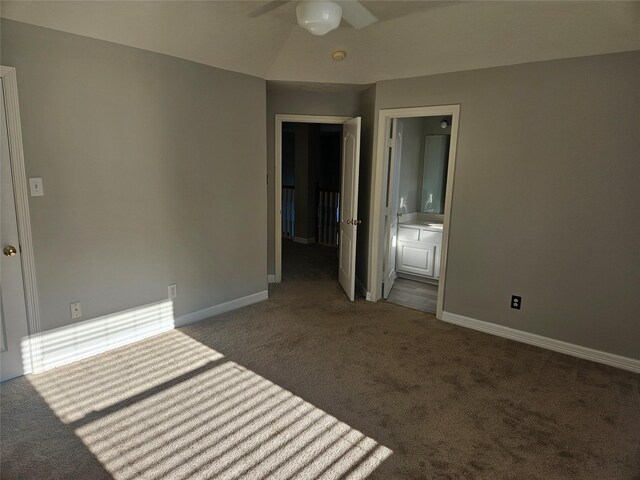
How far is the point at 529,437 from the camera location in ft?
7.27

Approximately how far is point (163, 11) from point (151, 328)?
2470 mm

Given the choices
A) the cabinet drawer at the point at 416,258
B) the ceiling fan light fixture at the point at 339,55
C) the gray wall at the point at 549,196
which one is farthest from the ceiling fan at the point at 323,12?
the cabinet drawer at the point at 416,258

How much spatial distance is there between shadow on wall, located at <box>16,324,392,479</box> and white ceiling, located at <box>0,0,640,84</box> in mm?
2351

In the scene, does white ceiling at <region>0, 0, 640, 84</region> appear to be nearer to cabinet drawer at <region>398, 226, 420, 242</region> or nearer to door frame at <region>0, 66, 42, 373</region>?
door frame at <region>0, 66, 42, 373</region>

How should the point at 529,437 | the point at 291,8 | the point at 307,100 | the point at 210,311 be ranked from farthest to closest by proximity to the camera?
the point at 307,100, the point at 210,311, the point at 291,8, the point at 529,437

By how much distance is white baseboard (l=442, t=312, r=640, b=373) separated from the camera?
302cm

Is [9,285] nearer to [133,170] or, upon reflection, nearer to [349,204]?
[133,170]

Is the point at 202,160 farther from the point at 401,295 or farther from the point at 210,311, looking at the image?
the point at 401,295

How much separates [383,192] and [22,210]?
306 centimetres

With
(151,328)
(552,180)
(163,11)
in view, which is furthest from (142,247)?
(552,180)

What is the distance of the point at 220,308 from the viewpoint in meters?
3.90

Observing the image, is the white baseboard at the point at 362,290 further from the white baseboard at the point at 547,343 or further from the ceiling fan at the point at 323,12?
the ceiling fan at the point at 323,12

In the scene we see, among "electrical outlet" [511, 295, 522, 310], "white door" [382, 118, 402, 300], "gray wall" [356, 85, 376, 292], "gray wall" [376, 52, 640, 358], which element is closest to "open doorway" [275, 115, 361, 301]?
"gray wall" [356, 85, 376, 292]

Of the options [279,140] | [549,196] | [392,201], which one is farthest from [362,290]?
[549,196]
